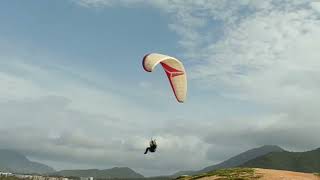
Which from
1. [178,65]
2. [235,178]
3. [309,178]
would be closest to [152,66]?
[178,65]

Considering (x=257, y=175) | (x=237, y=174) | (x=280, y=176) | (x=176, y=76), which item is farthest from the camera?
(x=237, y=174)

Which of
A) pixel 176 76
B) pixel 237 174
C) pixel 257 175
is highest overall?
pixel 176 76

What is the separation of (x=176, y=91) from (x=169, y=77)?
1.71 meters

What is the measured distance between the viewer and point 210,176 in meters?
51.4

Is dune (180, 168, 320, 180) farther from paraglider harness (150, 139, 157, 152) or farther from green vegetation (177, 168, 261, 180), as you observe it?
paraglider harness (150, 139, 157, 152)

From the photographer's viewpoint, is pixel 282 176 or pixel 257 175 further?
pixel 257 175

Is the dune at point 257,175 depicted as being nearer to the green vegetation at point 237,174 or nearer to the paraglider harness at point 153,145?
the green vegetation at point 237,174

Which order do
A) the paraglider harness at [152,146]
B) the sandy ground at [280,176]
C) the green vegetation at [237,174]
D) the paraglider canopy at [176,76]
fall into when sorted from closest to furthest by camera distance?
the paraglider harness at [152,146] → the sandy ground at [280,176] → the paraglider canopy at [176,76] → the green vegetation at [237,174]

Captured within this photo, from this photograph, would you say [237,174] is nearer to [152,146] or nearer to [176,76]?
[152,146]

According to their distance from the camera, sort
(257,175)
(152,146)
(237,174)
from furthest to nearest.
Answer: (237,174)
(257,175)
(152,146)

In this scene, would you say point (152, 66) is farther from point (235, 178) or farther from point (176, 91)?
point (235, 178)

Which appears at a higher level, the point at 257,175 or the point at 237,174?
the point at 237,174

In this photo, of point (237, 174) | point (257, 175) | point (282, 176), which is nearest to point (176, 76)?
point (237, 174)

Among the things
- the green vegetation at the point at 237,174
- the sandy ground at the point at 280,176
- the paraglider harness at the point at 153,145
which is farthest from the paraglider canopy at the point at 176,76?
the sandy ground at the point at 280,176
